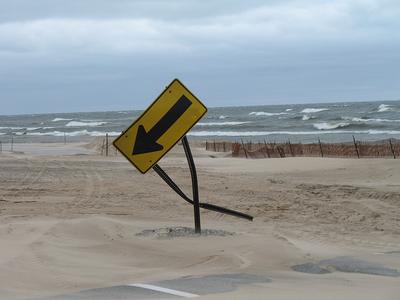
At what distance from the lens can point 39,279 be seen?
6.27 metres

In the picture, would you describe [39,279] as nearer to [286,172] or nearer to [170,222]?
[170,222]

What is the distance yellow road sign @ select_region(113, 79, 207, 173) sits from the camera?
8.19m

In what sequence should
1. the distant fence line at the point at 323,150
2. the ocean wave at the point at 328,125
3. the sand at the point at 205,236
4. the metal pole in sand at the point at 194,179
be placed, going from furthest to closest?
the ocean wave at the point at 328,125, the distant fence line at the point at 323,150, the metal pole in sand at the point at 194,179, the sand at the point at 205,236

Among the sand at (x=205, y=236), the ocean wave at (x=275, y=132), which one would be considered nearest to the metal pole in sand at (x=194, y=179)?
the sand at (x=205, y=236)

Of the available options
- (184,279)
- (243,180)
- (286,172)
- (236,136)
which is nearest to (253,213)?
(184,279)

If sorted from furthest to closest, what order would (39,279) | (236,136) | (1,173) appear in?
(236,136)
(1,173)
(39,279)

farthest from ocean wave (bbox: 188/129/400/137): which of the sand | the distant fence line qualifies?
the sand

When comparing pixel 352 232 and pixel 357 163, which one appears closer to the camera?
pixel 352 232

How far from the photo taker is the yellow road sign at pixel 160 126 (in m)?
8.19

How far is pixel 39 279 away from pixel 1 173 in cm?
1624

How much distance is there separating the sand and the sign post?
1.19 m

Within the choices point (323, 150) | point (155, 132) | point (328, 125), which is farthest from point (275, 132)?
point (155, 132)

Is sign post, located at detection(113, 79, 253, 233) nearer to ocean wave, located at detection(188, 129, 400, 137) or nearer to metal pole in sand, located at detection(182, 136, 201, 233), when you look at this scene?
metal pole in sand, located at detection(182, 136, 201, 233)

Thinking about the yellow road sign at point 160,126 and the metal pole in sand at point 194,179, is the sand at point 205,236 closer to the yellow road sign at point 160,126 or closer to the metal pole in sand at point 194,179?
the metal pole in sand at point 194,179
